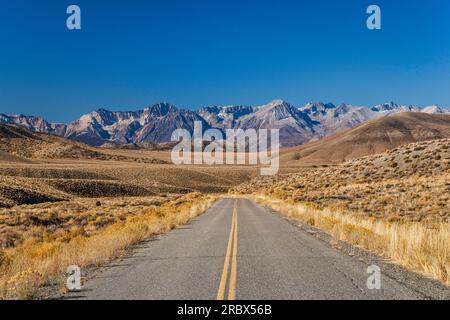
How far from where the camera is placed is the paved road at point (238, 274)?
870 centimetres

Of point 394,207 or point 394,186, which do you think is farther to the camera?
point 394,186

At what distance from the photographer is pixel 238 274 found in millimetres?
10578

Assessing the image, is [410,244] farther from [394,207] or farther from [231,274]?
[394,207]

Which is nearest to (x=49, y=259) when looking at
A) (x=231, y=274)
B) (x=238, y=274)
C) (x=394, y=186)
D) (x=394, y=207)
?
(x=231, y=274)

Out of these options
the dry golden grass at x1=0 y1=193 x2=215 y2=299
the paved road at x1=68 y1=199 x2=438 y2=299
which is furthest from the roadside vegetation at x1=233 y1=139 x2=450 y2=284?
the dry golden grass at x1=0 y1=193 x2=215 y2=299

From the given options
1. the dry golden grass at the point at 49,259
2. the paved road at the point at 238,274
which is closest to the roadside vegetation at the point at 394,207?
the paved road at the point at 238,274

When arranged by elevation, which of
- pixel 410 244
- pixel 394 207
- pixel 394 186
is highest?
pixel 394 186

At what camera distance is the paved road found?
343 inches

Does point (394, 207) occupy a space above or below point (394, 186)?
below

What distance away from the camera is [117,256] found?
1412 centimetres

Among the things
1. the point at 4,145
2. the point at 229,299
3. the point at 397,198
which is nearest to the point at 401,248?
the point at 229,299

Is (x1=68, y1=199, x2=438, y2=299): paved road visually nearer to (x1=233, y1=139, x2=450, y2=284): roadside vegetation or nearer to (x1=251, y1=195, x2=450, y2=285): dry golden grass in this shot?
(x1=251, y1=195, x2=450, y2=285): dry golden grass

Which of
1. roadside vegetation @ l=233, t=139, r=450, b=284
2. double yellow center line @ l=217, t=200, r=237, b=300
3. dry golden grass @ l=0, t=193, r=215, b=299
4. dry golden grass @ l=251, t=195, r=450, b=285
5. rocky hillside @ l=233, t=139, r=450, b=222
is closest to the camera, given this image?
double yellow center line @ l=217, t=200, r=237, b=300

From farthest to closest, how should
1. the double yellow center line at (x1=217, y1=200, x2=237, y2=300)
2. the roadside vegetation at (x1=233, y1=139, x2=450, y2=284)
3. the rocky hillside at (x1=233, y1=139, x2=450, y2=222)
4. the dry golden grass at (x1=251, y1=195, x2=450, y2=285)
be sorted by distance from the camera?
the rocky hillside at (x1=233, y1=139, x2=450, y2=222) → the roadside vegetation at (x1=233, y1=139, x2=450, y2=284) → the dry golden grass at (x1=251, y1=195, x2=450, y2=285) → the double yellow center line at (x1=217, y1=200, x2=237, y2=300)
